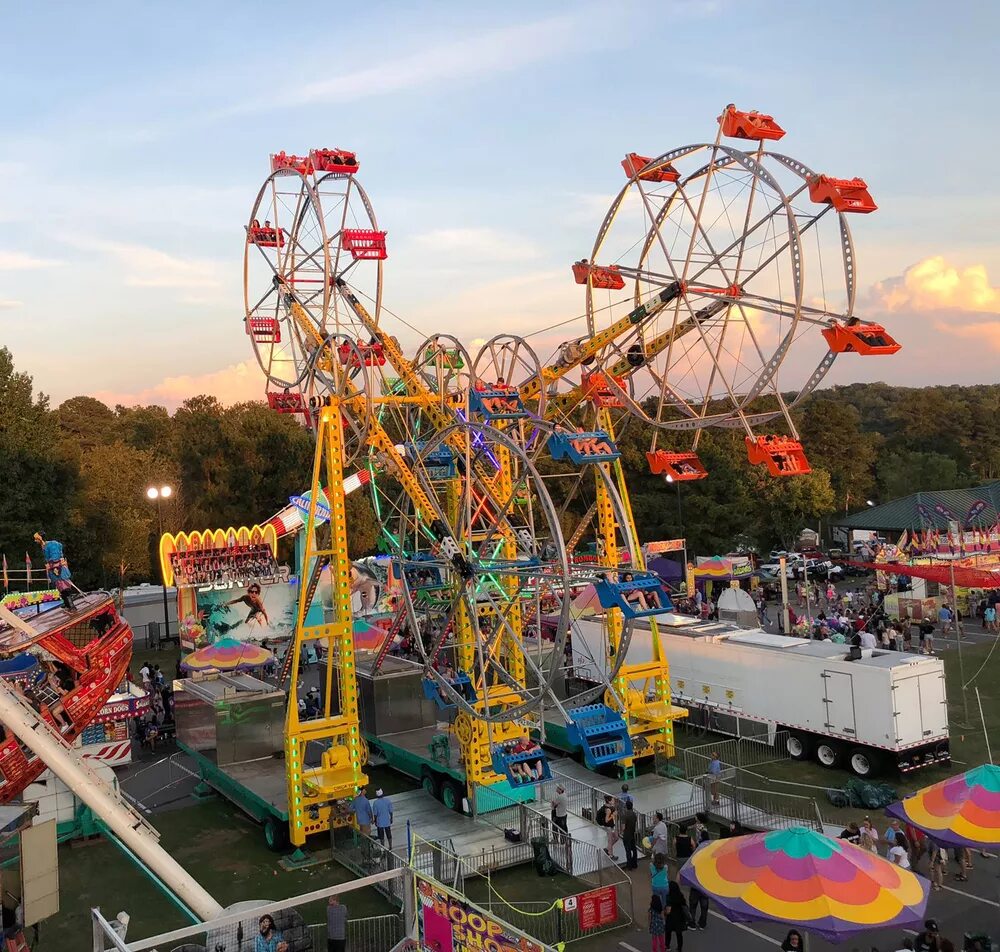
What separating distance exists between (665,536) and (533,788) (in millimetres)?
35187

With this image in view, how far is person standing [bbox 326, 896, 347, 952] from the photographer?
12.1 m

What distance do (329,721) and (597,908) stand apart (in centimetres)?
645

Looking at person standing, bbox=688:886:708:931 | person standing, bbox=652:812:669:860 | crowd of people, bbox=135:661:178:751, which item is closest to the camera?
person standing, bbox=688:886:708:931

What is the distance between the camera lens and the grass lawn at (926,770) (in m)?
19.0

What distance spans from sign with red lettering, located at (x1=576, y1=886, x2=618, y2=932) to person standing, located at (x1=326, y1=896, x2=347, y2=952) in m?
3.34

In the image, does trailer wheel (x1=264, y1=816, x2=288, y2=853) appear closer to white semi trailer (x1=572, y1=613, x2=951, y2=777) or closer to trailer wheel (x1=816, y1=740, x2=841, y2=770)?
white semi trailer (x1=572, y1=613, x2=951, y2=777)

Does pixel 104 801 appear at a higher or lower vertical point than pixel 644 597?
lower

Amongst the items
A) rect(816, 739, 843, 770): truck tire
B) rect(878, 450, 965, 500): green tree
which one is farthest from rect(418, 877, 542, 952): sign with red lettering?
rect(878, 450, 965, 500): green tree

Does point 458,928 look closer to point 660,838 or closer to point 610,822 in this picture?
point 660,838

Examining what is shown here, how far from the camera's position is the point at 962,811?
12484 mm

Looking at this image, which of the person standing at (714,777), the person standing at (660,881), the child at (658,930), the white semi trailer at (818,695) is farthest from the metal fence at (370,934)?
the person standing at (714,777)

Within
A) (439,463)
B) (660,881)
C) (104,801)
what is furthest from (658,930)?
(439,463)

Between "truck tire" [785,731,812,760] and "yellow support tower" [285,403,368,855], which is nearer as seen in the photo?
"yellow support tower" [285,403,368,855]

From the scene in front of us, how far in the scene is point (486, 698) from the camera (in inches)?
695
